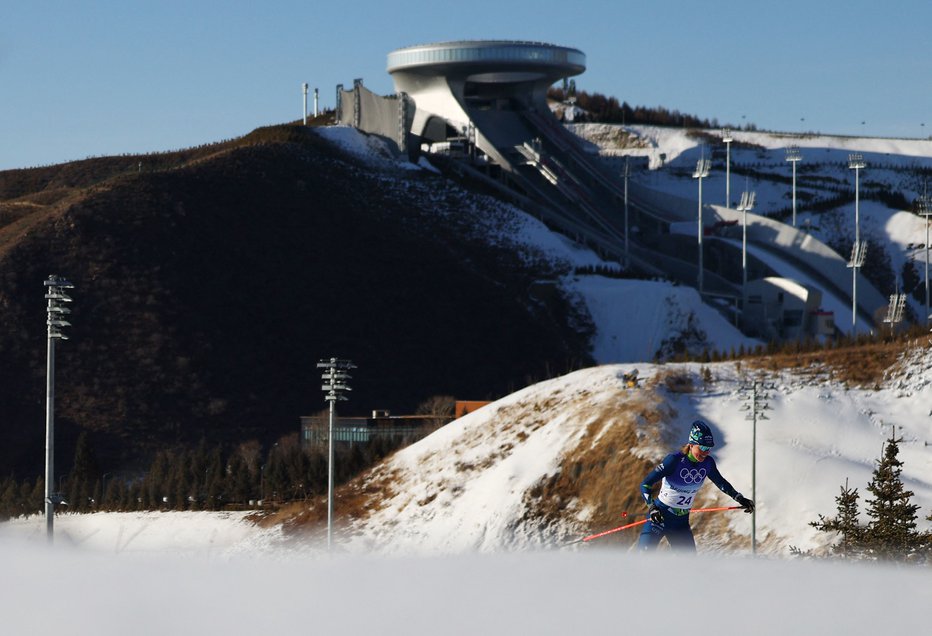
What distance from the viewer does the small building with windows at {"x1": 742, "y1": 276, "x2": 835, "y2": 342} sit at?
108 meters

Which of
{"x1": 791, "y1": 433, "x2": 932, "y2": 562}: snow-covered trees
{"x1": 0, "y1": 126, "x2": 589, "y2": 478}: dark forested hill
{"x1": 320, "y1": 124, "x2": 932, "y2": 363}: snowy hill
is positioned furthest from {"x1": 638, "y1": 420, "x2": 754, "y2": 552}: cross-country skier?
{"x1": 320, "y1": 124, "x2": 932, "y2": 363}: snowy hill

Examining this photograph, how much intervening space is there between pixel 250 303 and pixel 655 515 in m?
87.2

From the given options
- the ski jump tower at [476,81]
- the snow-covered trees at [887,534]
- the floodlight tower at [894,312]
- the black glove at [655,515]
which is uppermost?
the ski jump tower at [476,81]

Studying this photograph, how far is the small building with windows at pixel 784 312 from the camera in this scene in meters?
108

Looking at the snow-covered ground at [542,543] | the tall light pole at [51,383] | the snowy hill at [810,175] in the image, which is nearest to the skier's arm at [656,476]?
the snow-covered ground at [542,543]

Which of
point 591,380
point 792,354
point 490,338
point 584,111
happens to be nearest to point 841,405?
point 792,354

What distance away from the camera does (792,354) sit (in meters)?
62.6

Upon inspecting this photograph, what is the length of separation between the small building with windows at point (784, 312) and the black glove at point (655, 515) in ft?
296

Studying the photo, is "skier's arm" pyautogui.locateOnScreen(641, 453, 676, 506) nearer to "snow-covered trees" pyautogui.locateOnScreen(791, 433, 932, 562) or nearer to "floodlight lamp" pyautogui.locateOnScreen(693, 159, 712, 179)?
"snow-covered trees" pyautogui.locateOnScreen(791, 433, 932, 562)

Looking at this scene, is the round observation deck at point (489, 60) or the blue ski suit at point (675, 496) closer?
the blue ski suit at point (675, 496)

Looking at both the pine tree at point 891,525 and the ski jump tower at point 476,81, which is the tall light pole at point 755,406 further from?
the ski jump tower at point 476,81

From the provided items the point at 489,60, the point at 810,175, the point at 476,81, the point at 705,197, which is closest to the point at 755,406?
the point at 489,60

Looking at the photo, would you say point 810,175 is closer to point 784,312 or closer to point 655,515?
point 784,312

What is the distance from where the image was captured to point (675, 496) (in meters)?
18.1
